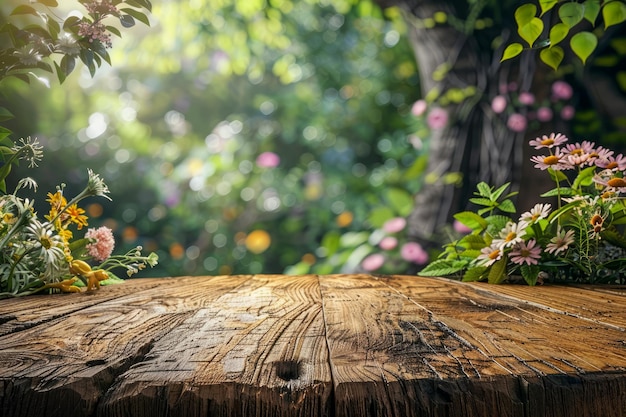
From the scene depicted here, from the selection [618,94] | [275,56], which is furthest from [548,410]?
[275,56]

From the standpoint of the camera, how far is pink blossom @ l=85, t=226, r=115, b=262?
146cm

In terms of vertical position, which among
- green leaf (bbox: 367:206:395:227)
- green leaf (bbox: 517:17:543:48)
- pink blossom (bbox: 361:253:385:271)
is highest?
green leaf (bbox: 517:17:543:48)

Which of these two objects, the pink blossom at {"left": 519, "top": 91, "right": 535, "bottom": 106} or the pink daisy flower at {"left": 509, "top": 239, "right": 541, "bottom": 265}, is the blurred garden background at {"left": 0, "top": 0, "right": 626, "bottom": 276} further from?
the pink daisy flower at {"left": 509, "top": 239, "right": 541, "bottom": 265}

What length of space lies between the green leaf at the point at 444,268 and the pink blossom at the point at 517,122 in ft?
3.28

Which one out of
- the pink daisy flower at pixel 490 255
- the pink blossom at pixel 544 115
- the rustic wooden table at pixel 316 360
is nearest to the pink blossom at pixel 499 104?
the pink blossom at pixel 544 115

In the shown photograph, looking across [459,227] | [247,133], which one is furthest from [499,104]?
[247,133]

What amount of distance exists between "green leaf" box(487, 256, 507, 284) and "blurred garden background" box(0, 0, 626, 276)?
1.40 meters

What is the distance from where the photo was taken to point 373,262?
→ 2803 mm

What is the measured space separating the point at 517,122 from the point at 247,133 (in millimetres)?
2636

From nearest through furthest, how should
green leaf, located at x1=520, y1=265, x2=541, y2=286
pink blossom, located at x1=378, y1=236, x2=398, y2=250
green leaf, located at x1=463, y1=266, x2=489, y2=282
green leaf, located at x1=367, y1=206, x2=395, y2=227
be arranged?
green leaf, located at x1=520, y1=265, x2=541, y2=286
green leaf, located at x1=463, y1=266, x2=489, y2=282
pink blossom, located at x1=378, y1=236, x2=398, y2=250
green leaf, located at x1=367, y1=206, x2=395, y2=227

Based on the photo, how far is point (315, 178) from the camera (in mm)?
4582

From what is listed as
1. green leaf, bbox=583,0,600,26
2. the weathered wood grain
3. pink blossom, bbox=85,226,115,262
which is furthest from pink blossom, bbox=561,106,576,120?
the weathered wood grain

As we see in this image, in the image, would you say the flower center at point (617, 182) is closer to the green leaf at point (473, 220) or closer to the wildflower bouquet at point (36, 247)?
the green leaf at point (473, 220)

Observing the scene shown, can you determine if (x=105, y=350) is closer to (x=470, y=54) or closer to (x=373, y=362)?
(x=373, y=362)
